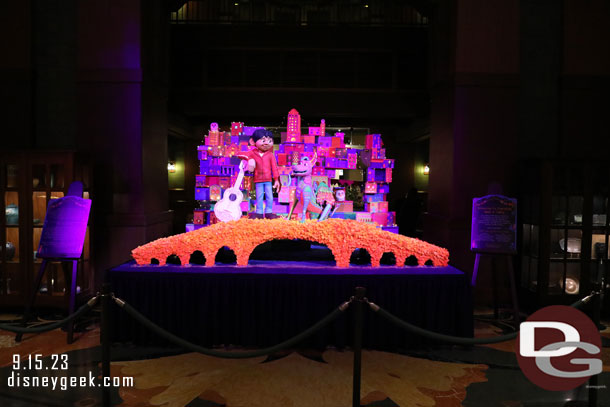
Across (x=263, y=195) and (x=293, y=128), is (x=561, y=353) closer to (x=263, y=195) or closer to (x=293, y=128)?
(x=263, y=195)

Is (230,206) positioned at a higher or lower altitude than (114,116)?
lower

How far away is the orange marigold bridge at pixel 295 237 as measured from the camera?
377 cm

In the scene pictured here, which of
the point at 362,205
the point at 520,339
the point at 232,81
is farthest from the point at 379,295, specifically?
the point at 232,81

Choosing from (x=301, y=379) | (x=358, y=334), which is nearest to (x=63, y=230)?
(x=301, y=379)

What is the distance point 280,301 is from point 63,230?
2.24 metres

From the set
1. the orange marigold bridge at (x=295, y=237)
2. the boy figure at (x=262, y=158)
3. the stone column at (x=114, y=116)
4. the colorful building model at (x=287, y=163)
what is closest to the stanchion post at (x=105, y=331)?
the orange marigold bridge at (x=295, y=237)

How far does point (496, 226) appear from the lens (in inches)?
168

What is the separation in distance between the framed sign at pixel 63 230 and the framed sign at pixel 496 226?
4.02 meters

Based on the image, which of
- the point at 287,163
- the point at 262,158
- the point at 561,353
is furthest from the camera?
the point at 287,163

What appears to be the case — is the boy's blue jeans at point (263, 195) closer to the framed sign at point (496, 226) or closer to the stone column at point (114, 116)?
the stone column at point (114, 116)

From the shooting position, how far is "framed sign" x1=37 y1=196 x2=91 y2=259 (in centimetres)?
391

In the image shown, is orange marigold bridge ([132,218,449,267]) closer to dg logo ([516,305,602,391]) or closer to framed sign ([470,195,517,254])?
framed sign ([470,195,517,254])

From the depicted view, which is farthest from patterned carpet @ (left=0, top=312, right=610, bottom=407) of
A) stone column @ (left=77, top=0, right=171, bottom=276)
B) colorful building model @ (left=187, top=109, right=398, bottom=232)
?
colorful building model @ (left=187, top=109, right=398, bottom=232)

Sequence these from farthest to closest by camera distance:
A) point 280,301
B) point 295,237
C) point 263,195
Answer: point 263,195, point 295,237, point 280,301
